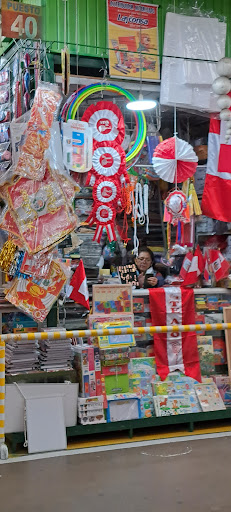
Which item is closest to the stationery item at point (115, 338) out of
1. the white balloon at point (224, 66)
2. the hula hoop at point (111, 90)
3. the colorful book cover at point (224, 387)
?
the colorful book cover at point (224, 387)

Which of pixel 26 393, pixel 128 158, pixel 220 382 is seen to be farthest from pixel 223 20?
pixel 26 393

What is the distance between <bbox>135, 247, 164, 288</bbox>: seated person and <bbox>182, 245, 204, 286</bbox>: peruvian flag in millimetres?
295

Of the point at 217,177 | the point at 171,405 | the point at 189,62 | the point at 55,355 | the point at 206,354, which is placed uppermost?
the point at 189,62

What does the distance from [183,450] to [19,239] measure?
227 cm

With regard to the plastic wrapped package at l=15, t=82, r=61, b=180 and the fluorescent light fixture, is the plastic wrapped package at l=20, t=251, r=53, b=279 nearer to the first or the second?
the plastic wrapped package at l=15, t=82, r=61, b=180

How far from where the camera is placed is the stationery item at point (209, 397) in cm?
704

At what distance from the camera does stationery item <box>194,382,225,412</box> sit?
7043 millimetres

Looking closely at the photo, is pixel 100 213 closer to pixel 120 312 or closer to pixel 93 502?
pixel 120 312

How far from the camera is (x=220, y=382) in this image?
7328 mm


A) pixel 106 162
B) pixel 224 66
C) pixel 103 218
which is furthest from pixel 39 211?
pixel 224 66

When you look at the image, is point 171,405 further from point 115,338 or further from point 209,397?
point 115,338

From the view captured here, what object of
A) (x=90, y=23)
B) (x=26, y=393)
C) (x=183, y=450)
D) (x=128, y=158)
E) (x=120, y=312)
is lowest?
(x=183, y=450)

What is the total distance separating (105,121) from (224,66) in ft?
4.14

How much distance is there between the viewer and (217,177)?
25.9 ft
